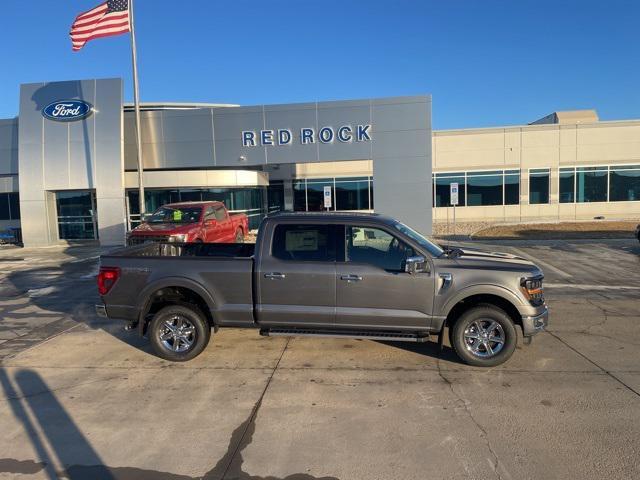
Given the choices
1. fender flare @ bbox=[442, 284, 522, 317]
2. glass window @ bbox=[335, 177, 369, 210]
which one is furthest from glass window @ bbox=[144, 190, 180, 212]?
fender flare @ bbox=[442, 284, 522, 317]

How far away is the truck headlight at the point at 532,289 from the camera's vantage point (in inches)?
212

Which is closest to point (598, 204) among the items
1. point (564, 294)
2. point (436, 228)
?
point (436, 228)

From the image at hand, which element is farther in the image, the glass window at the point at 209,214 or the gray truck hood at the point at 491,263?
the glass window at the point at 209,214

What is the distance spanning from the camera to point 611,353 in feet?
19.3

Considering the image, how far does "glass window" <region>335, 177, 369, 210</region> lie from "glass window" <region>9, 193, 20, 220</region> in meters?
17.9

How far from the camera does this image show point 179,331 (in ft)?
19.5

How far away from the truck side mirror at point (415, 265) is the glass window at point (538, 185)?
27.6m

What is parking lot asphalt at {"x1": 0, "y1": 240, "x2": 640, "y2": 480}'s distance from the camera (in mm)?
3566

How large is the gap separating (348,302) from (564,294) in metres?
6.20

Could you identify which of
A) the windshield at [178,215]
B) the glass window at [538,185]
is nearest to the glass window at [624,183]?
the glass window at [538,185]

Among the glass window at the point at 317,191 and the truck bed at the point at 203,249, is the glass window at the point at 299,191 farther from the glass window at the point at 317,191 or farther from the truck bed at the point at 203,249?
the truck bed at the point at 203,249

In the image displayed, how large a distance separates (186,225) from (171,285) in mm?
7519

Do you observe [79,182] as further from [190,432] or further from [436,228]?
[190,432]

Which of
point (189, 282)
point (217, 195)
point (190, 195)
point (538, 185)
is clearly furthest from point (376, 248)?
point (538, 185)
